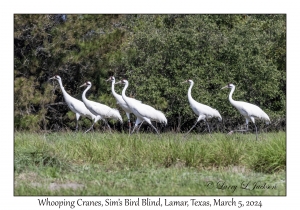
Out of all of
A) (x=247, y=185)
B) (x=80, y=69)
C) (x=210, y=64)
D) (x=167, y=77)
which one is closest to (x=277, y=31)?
(x=210, y=64)

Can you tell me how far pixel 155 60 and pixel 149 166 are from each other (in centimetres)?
1208

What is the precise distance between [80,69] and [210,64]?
491 centimetres

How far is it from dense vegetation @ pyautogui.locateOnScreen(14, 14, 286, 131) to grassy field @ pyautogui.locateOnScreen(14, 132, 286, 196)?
10.3 m

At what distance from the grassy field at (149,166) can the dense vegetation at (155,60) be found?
10283mm

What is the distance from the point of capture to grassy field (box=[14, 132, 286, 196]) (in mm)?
7535

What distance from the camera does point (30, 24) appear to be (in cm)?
2072

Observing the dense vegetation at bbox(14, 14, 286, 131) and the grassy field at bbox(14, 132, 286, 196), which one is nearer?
the grassy field at bbox(14, 132, 286, 196)

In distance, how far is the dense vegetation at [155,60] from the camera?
20.6 m

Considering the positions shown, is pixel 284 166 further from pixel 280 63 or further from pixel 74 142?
pixel 280 63

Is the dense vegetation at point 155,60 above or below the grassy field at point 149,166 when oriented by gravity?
above

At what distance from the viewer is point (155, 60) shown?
68.8 feet

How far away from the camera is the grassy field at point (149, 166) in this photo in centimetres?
754

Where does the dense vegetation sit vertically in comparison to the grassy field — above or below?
above

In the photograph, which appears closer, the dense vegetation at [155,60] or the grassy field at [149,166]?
the grassy field at [149,166]
